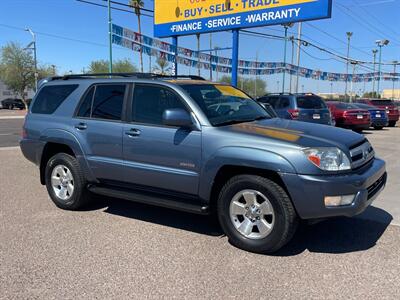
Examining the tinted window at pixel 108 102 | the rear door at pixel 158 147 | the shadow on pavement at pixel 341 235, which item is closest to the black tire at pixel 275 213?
the shadow on pavement at pixel 341 235

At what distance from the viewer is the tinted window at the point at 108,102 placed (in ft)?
17.8

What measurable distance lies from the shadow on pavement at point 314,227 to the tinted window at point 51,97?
5.11 feet

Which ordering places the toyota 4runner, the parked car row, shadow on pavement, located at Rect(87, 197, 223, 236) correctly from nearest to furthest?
the toyota 4runner → shadow on pavement, located at Rect(87, 197, 223, 236) → the parked car row

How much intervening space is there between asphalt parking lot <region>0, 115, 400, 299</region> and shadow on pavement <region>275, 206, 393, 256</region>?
0.01 m

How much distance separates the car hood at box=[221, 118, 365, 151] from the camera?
13.9 feet

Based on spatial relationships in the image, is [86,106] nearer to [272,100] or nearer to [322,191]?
[322,191]

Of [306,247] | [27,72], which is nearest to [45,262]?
[306,247]

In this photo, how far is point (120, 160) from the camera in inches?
207

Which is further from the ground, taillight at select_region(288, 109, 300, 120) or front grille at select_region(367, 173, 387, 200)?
taillight at select_region(288, 109, 300, 120)

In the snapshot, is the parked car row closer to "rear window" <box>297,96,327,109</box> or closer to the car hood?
"rear window" <box>297,96,327,109</box>

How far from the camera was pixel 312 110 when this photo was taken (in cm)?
1368

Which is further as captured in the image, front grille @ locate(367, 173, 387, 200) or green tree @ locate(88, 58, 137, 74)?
green tree @ locate(88, 58, 137, 74)

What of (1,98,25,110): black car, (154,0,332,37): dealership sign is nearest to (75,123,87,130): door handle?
(154,0,332,37): dealership sign

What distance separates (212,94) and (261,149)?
1298 mm
